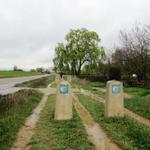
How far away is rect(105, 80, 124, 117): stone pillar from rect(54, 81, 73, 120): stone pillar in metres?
1.43

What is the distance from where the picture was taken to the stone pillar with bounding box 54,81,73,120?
915 centimetres

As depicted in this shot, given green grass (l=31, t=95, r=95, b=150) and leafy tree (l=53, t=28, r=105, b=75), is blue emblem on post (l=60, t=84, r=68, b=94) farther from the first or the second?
leafy tree (l=53, t=28, r=105, b=75)

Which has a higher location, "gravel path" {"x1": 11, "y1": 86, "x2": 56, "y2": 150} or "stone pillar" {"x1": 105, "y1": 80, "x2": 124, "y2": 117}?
"stone pillar" {"x1": 105, "y1": 80, "x2": 124, "y2": 117}

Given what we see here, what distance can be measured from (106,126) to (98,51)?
5002cm

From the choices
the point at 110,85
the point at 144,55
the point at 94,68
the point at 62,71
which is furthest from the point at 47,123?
the point at 62,71

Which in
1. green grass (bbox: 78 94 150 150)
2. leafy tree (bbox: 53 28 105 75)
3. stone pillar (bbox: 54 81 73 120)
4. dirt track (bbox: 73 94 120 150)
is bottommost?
dirt track (bbox: 73 94 120 150)

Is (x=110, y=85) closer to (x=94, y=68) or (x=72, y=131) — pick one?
(x=72, y=131)

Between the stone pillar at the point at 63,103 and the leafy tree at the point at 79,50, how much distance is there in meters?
47.5

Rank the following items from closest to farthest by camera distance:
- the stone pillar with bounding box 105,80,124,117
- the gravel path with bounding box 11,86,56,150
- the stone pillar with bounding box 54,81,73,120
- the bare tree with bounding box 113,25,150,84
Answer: the gravel path with bounding box 11,86,56,150
the stone pillar with bounding box 54,81,73,120
the stone pillar with bounding box 105,80,124,117
the bare tree with bounding box 113,25,150,84

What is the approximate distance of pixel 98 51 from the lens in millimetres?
57406

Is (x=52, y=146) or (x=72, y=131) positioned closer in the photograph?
(x=52, y=146)

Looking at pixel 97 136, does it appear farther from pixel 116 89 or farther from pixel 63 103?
pixel 116 89

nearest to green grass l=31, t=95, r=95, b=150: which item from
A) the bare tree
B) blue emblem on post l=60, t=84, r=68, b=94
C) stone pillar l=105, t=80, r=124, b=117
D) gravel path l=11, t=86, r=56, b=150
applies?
gravel path l=11, t=86, r=56, b=150

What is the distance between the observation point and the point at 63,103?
9219 millimetres
